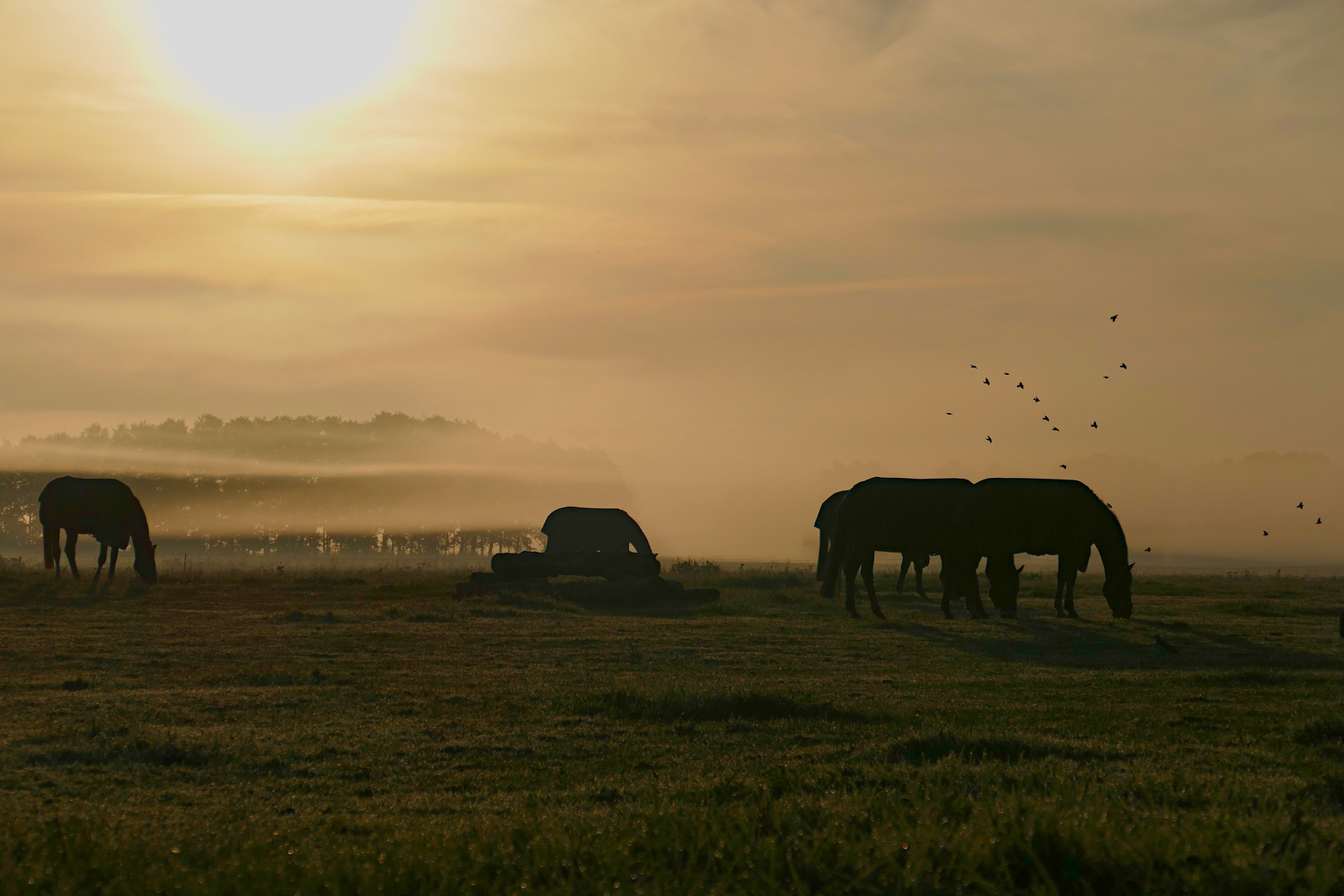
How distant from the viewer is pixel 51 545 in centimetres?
3606

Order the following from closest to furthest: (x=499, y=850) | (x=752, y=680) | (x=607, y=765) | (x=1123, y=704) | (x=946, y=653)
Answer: (x=499, y=850)
(x=607, y=765)
(x=1123, y=704)
(x=752, y=680)
(x=946, y=653)

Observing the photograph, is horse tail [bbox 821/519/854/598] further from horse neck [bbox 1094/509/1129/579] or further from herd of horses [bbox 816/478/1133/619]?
horse neck [bbox 1094/509/1129/579]

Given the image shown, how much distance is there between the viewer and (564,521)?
145 feet

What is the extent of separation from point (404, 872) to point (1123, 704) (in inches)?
409

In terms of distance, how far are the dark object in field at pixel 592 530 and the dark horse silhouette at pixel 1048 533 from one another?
19632mm

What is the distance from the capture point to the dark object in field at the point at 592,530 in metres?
43.9

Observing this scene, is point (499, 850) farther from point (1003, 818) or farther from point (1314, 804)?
point (1314, 804)

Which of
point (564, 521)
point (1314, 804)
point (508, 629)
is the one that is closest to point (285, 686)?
point (508, 629)

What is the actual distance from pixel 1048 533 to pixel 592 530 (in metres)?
21.7

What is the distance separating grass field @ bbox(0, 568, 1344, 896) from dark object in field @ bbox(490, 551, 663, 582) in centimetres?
1166

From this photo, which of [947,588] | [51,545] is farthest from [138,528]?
[947,588]

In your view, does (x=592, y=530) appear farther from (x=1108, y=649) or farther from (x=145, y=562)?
(x=1108, y=649)

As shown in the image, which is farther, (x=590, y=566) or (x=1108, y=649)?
(x=590, y=566)

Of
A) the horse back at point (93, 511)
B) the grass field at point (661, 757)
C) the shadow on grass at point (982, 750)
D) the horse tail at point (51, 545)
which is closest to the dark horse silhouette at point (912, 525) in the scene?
the grass field at point (661, 757)
